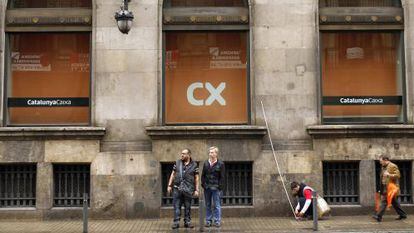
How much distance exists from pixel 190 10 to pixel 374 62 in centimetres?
587

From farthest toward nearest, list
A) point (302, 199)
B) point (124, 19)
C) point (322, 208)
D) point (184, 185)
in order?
point (302, 199)
point (322, 208)
point (124, 19)
point (184, 185)

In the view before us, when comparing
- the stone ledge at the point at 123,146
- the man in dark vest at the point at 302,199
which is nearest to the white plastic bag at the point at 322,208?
the man in dark vest at the point at 302,199

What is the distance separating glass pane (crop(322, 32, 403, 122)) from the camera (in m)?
16.3

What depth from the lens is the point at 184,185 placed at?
1348 centimetres

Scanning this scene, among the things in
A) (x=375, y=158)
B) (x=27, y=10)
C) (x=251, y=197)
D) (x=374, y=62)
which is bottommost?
(x=251, y=197)

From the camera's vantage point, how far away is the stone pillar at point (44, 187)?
15.4 m

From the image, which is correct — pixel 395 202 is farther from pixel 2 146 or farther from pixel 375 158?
pixel 2 146

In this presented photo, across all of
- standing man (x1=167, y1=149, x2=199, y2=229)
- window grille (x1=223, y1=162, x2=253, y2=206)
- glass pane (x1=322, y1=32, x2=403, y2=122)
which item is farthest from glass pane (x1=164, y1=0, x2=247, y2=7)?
standing man (x1=167, y1=149, x2=199, y2=229)

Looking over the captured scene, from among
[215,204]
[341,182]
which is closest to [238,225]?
[215,204]

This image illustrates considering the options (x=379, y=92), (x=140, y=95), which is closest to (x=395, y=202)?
(x=379, y=92)

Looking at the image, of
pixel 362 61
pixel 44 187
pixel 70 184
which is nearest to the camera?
pixel 44 187

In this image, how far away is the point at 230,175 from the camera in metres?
15.9

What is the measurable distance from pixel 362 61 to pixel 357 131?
8.05ft

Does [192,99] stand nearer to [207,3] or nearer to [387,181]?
[207,3]
